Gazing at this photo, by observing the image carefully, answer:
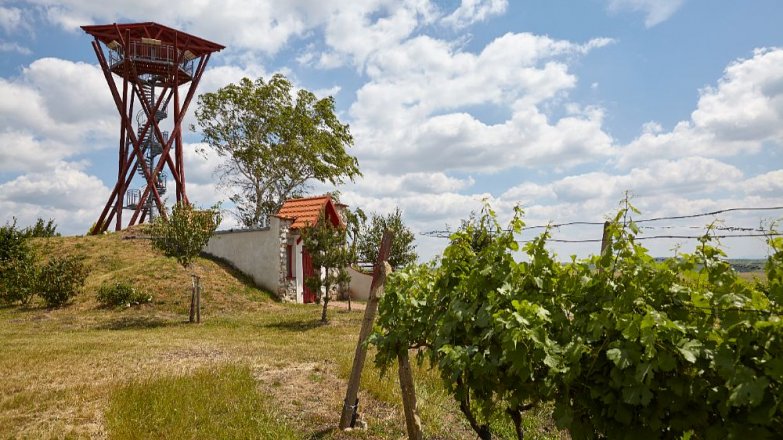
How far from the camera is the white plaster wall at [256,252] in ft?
76.4

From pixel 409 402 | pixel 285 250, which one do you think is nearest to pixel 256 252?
pixel 285 250

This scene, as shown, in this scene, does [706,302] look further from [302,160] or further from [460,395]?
[302,160]

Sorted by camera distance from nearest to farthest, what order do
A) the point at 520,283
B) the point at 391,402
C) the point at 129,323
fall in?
the point at 520,283, the point at 391,402, the point at 129,323

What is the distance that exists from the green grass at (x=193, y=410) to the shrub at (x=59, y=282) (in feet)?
47.1

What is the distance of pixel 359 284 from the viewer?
26172 mm

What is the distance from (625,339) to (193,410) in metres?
5.79

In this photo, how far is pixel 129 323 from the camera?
17.2 meters

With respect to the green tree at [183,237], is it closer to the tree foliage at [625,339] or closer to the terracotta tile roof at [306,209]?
the terracotta tile roof at [306,209]

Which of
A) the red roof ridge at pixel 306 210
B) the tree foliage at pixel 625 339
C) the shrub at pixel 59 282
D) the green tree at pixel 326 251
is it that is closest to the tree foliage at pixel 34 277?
the shrub at pixel 59 282

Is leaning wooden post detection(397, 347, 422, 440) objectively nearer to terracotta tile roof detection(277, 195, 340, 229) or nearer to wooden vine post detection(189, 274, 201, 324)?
wooden vine post detection(189, 274, 201, 324)

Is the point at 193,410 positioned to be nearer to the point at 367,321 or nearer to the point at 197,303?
the point at 367,321

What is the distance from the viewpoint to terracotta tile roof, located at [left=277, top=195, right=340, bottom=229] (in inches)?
913

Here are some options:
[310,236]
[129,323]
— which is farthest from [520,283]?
[129,323]

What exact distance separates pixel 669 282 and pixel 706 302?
25 centimetres
